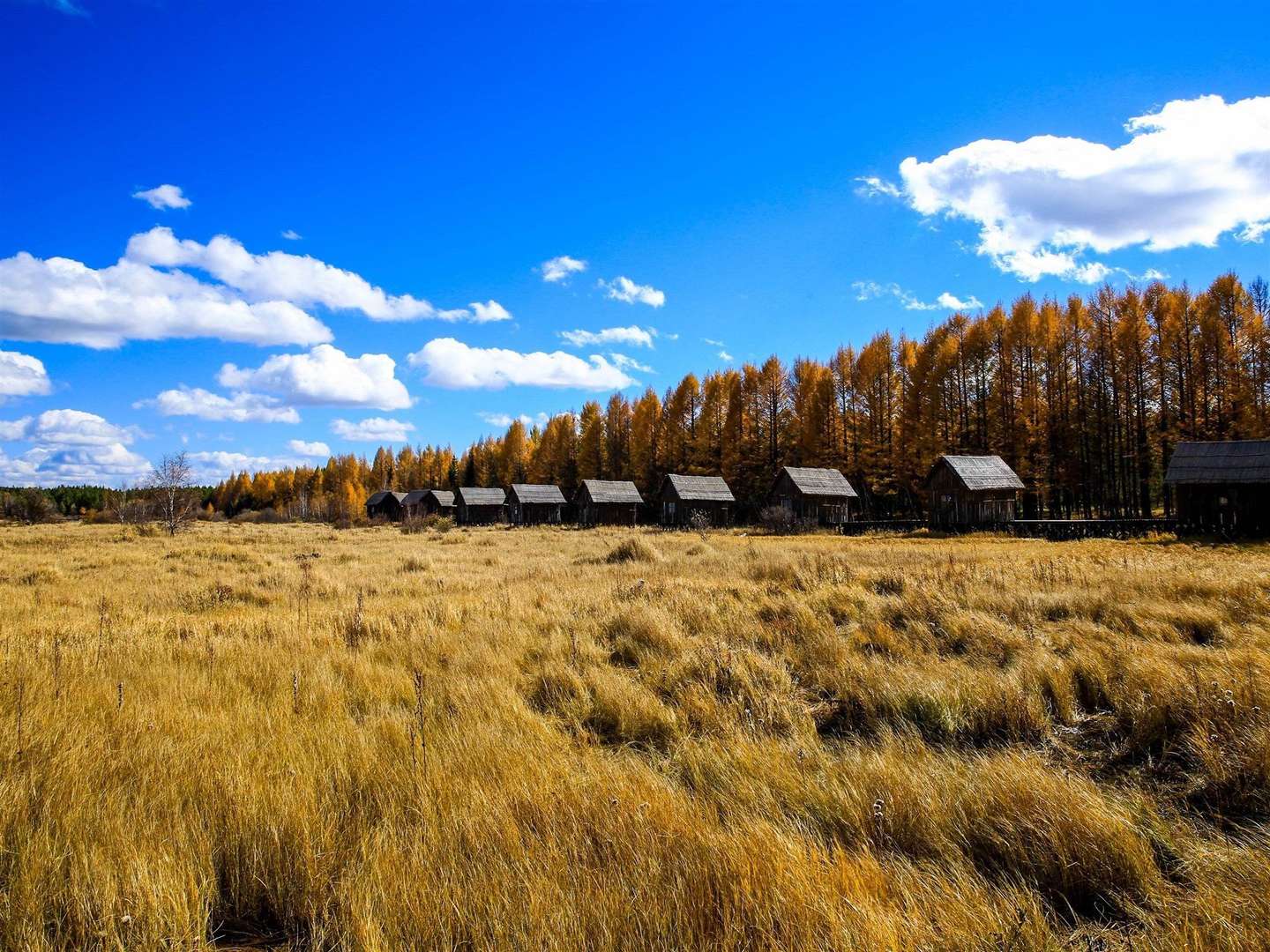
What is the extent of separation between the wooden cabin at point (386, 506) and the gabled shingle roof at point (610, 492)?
112ft

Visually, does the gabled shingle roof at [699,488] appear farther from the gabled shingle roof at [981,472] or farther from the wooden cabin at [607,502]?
the gabled shingle roof at [981,472]

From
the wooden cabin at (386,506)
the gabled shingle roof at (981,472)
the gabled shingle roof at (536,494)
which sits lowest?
the wooden cabin at (386,506)

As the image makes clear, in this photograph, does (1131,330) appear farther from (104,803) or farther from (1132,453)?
(104,803)

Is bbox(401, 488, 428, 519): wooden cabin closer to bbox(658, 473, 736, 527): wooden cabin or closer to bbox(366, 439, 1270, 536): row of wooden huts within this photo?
bbox(366, 439, 1270, 536): row of wooden huts

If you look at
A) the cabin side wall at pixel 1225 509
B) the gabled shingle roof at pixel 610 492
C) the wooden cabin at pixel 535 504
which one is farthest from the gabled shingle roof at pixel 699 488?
the cabin side wall at pixel 1225 509

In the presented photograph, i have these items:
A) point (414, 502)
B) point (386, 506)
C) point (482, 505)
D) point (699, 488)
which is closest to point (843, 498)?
point (699, 488)

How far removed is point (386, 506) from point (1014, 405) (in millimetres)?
75177

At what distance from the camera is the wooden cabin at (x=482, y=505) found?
7450cm

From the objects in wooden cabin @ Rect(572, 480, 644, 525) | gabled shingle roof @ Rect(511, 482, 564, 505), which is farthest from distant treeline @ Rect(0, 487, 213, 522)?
wooden cabin @ Rect(572, 480, 644, 525)

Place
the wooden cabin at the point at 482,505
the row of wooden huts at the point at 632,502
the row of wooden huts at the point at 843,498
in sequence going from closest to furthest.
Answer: the row of wooden huts at the point at 843,498
the row of wooden huts at the point at 632,502
the wooden cabin at the point at 482,505

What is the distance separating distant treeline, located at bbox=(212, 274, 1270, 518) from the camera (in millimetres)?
40812

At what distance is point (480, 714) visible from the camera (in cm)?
521

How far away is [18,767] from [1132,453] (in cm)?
5692

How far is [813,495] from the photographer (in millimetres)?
47812
